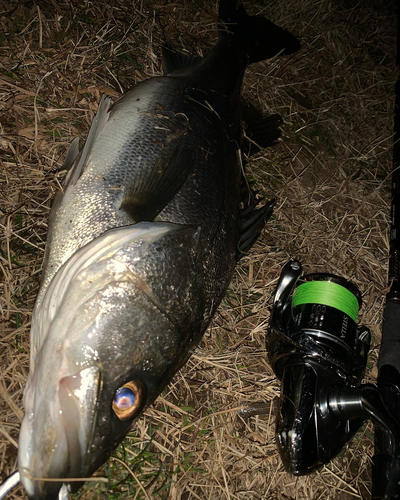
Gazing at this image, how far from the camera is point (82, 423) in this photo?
1.64m

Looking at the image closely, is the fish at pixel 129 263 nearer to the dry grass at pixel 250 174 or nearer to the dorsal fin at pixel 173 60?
the dorsal fin at pixel 173 60

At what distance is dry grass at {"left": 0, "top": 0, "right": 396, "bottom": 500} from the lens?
8.36 ft

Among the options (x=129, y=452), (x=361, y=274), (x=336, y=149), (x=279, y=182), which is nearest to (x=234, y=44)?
(x=279, y=182)

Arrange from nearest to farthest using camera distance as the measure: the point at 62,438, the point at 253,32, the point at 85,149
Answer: the point at 62,438, the point at 85,149, the point at 253,32

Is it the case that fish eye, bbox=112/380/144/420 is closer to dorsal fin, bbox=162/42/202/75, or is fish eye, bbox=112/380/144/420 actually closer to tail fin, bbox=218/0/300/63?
dorsal fin, bbox=162/42/202/75

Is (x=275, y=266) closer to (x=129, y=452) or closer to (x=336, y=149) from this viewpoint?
(x=336, y=149)

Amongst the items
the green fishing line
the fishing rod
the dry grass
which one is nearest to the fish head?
the dry grass

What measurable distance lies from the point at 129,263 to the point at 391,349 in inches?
77.2

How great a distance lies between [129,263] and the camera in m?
1.86

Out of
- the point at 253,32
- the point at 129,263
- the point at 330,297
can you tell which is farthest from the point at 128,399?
the point at 253,32

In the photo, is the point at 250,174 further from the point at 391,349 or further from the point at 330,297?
the point at 391,349

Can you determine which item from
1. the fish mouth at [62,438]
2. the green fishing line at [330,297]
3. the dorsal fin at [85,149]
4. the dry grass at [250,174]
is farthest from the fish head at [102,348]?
the green fishing line at [330,297]

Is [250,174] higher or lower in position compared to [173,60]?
lower

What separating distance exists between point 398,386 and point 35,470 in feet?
6.68
